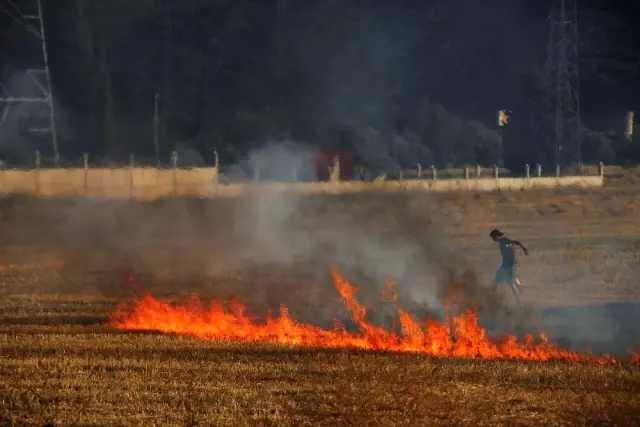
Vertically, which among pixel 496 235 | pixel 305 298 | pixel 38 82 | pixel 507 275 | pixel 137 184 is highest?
pixel 38 82

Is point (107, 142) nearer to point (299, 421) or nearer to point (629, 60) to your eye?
point (629, 60)

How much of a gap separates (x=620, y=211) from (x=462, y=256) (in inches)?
667

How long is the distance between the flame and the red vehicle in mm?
34255

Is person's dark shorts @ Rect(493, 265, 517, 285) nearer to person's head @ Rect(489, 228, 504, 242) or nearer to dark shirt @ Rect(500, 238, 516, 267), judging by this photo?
dark shirt @ Rect(500, 238, 516, 267)

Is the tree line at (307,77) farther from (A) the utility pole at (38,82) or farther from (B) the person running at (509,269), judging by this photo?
(B) the person running at (509,269)

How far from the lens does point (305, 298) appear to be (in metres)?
22.8

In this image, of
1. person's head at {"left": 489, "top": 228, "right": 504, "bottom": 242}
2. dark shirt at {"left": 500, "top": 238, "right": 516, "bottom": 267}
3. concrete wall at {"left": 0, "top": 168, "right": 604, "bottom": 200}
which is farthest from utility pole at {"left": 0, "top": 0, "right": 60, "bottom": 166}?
dark shirt at {"left": 500, "top": 238, "right": 516, "bottom": 267}

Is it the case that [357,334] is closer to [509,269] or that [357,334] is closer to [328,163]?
[509,269]

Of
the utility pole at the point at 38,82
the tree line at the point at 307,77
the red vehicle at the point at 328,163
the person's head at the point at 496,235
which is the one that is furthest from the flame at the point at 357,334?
the tree line at the point at 307,77

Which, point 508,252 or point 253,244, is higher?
point 508,252

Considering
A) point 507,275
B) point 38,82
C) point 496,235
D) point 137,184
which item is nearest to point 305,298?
point 496,235

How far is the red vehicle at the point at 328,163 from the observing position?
54.6 metres

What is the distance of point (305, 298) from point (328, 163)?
110 ft

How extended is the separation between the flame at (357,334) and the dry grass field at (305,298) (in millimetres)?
583
